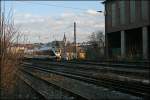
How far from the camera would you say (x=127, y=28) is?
59375mm

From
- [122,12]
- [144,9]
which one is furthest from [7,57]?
[122,12]

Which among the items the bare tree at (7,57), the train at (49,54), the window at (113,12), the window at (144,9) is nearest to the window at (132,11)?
the window at (144,9)

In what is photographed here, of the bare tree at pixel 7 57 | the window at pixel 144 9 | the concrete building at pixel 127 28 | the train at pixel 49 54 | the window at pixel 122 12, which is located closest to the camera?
the bare tree at pixel 7 57

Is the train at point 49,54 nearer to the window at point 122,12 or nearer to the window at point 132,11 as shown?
the window at point 122,12

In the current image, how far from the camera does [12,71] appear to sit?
15906mm

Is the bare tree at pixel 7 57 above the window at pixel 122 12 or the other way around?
the other way around

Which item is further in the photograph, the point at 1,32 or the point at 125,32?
the point at 125,32

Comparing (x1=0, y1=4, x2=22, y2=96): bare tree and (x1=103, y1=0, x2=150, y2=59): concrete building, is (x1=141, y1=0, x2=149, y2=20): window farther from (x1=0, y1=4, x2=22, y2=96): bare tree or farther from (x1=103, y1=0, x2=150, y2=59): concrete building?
(x1=0, y1=4, x2=22, y2=96): bare tree

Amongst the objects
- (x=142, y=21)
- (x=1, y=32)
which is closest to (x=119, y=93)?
(x=1, y=32)

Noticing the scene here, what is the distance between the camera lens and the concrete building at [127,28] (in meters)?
53.7

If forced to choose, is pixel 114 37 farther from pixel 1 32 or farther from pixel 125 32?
pixel 1 32

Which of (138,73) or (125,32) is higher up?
(125,32)

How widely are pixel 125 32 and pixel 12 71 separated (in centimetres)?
4634

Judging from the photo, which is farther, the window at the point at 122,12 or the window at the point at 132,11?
the window at the point at 122,12
